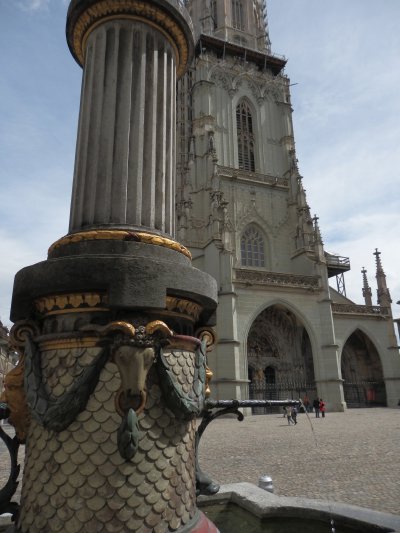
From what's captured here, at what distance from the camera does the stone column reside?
A: 189 cm

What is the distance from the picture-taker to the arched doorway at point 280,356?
27016 millimetres

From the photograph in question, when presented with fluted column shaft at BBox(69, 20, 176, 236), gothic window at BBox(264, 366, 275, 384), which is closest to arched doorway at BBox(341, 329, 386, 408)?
gothic window at BBox(264, 366, 275, 384)

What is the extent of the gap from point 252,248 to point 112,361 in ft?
94.2

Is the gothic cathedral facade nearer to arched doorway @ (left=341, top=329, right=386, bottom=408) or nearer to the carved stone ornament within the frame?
arched doorway @ (left=341, top=329, right=386, bottom=408)

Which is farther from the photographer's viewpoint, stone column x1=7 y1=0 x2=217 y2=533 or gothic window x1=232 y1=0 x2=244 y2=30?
gothic window x1=232 y1=0 x2=244 y2=30

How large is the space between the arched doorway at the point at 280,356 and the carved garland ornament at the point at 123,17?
25.7 metres

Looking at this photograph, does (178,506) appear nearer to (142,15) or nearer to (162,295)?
(162,295)

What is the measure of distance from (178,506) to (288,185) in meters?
32.4

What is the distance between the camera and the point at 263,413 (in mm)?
26797

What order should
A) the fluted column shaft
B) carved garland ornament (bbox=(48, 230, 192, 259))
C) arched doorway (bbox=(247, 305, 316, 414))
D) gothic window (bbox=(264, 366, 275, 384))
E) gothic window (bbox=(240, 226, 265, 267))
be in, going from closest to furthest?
carved garland ornament (bbox=(48, 230, 192, 259)) < the fluted column shaft < arched doorway (bbox=(247, 305, 316, 414)) < gothic window (bbox=(264, 366, 275, 384)) < gothic window (bbox=(240, 226, 265, 267))

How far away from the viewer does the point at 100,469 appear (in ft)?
6.19

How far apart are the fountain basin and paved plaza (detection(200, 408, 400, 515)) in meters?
2.04

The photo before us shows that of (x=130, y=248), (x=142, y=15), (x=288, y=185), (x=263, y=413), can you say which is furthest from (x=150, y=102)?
(x=288, y=185)

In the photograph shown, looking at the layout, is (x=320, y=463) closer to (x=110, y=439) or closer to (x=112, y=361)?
(x=110, y=439)
